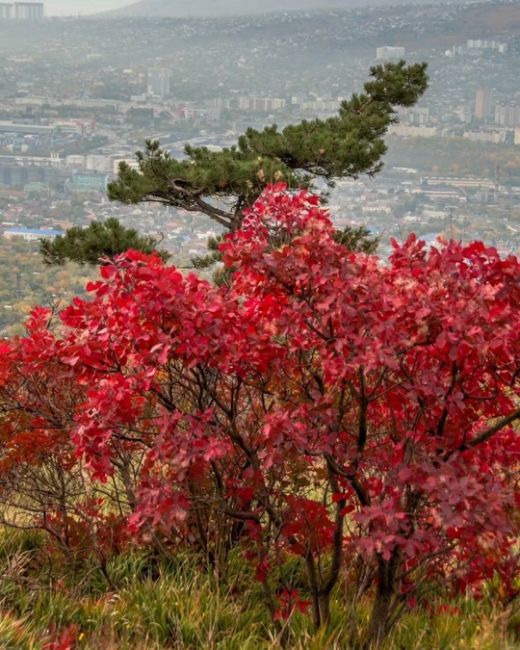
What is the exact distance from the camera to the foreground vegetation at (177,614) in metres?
3.14

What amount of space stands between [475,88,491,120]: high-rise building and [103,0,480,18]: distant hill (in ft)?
94.5

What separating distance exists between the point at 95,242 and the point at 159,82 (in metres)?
67.4

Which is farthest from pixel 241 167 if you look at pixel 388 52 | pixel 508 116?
pixel 388 52

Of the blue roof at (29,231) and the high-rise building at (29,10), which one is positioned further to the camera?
the high-rise building at (29,10)

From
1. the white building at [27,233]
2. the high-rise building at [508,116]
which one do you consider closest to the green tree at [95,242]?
the white building at [27,233]

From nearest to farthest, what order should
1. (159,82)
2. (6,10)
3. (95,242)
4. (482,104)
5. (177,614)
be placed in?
(177,614) < (95,242) < (482,104) < (159,82) < (6,10)

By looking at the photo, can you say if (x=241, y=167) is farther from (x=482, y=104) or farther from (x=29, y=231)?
(x=482, y=104)

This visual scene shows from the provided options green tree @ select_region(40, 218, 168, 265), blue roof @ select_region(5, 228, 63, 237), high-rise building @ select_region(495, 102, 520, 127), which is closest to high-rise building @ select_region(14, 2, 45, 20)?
high-rise building @ select_region(495, 102, 520, 127)

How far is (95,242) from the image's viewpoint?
32.1 feet

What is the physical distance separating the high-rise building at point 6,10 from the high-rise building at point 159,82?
3190 centimetres

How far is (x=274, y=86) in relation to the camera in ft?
242

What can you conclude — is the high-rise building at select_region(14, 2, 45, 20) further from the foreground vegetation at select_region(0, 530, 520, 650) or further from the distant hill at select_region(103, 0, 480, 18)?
the foreground vegetation at select_region(0, 530, 520, 650)

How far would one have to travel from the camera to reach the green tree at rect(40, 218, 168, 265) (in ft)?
32.1

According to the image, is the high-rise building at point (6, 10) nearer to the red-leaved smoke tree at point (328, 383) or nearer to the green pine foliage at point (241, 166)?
the green pine foliage at point (241, 166)
